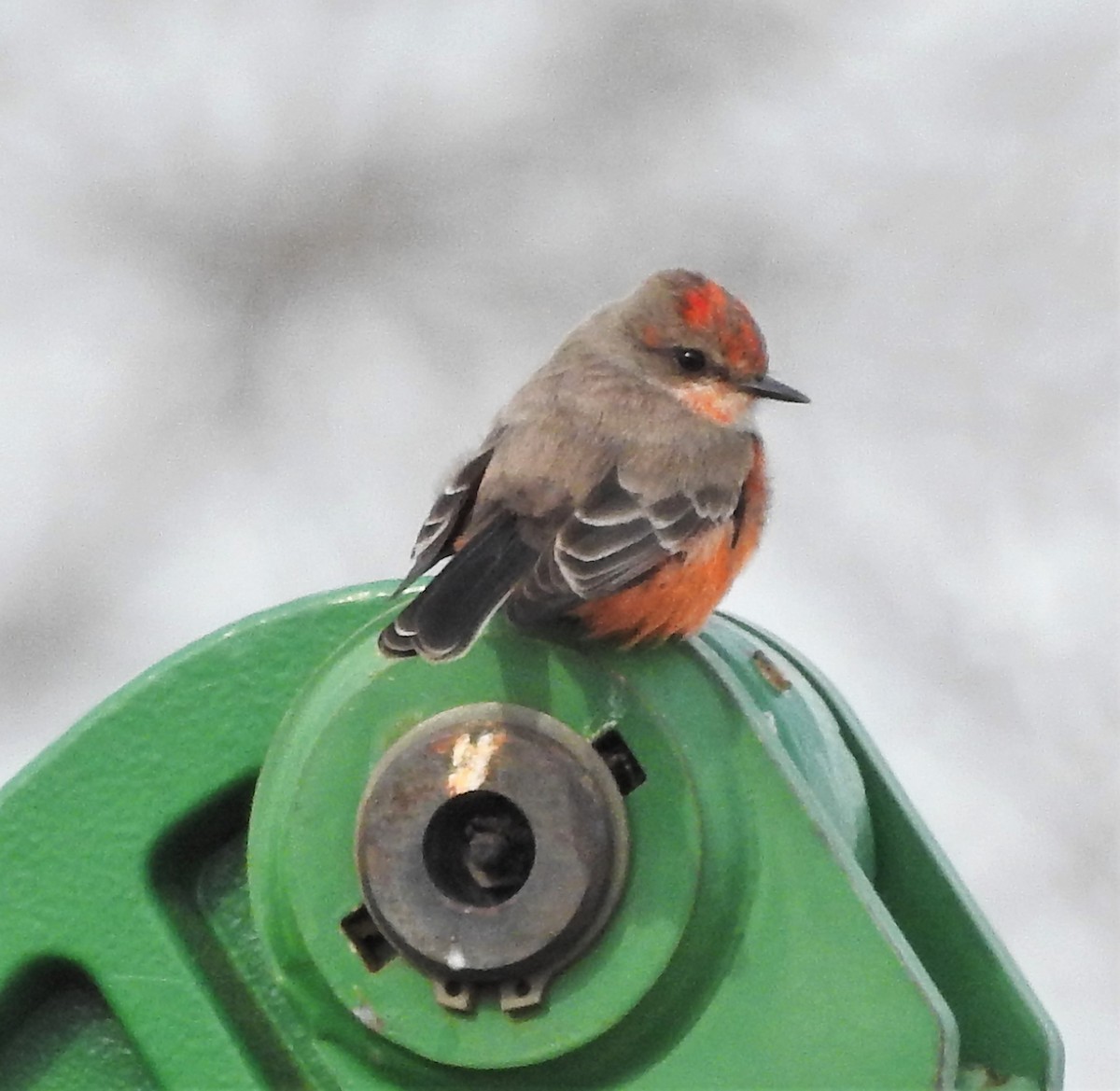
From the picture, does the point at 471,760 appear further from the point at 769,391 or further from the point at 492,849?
the point at 769,391

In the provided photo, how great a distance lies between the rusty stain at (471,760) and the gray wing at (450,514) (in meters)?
0.73

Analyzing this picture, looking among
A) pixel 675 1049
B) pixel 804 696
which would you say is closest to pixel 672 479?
pixel 804 696

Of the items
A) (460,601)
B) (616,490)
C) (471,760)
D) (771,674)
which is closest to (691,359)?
(616,490)

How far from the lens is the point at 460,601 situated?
2.62 metres

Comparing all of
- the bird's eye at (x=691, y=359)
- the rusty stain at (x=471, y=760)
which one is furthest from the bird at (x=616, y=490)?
the rusty stain at (x=471, y=760)

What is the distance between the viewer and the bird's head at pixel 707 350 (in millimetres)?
4176

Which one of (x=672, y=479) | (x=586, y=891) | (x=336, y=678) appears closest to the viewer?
(x=586, y=891)

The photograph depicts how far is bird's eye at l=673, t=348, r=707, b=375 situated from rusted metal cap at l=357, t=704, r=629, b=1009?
1.86 metres

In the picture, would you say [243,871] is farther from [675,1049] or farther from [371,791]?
[675,1049]

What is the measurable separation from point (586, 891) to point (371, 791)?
0.30 m

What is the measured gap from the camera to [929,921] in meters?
3.34

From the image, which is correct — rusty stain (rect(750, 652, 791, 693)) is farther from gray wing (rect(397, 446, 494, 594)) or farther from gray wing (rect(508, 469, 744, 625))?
gray wing (rect(397, 446, 494, 594))

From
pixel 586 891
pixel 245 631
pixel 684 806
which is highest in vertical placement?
pixel 245 631

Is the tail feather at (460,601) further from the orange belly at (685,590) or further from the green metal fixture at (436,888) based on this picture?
the orange belly at (685,590)
